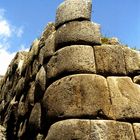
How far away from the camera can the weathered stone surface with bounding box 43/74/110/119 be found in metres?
5.05

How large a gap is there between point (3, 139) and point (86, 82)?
3.34 m

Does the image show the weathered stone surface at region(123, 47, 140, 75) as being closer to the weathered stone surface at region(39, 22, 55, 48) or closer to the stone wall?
the stone wall

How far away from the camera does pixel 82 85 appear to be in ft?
17.0

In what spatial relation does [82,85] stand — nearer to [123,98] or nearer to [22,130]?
[123,98]

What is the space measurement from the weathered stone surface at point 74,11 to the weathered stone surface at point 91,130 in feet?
5.48

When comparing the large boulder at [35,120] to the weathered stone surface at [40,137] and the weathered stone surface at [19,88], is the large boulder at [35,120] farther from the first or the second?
the weathered stone surface at [19,88]

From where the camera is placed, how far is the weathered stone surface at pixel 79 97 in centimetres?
505

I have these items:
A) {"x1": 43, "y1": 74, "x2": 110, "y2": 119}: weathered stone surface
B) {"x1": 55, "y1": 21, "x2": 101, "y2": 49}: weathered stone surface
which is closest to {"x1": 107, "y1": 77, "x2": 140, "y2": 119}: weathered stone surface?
{"x1": 43, "y1": 74, "x2": 110, "y2": 119}: weathered stone surface

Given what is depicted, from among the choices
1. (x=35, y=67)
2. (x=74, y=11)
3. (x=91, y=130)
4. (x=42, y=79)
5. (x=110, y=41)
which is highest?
(x=74, y=11)

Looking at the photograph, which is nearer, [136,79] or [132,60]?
[136,79]

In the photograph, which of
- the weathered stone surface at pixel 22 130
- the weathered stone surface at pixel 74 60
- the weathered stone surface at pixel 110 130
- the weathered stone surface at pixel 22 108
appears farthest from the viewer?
the weathered stone surface at pixel 22 108

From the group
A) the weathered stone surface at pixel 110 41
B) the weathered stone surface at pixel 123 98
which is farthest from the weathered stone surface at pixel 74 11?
the weathered stone surface at pixel 123 98

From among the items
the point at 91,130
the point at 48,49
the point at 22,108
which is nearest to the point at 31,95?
the point at 22,108

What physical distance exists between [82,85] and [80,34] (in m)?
0.84
